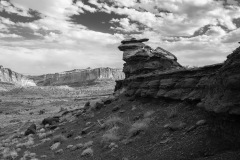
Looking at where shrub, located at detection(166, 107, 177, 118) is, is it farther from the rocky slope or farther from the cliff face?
the cliff face

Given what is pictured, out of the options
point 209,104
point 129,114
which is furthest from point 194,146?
point 129,114

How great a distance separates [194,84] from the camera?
18125 mm

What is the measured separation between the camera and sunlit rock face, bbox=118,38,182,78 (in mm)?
30391

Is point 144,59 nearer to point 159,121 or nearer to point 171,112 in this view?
point 171,112

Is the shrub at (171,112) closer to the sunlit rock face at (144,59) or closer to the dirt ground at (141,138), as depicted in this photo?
the dirt ground at (141,138)

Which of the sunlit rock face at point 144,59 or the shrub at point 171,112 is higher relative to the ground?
the sunlit rock face at point 144,59

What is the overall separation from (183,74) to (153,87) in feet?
13.6

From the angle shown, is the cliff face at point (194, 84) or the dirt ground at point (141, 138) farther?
the dirt ground at point (141, 138)

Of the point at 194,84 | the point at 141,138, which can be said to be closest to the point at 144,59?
the point at 194,84

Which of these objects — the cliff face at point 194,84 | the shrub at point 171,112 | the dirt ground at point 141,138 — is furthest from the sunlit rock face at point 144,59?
the shrub at point 171,112

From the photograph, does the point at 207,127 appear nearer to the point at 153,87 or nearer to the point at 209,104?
the point at 209,104

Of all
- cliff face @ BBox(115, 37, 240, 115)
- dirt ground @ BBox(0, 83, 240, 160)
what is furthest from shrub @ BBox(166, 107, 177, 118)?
cliff face @ BBox(115, 37, 240, 115)

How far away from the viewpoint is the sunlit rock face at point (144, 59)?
30391mm

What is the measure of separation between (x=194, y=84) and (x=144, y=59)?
1417 cm
